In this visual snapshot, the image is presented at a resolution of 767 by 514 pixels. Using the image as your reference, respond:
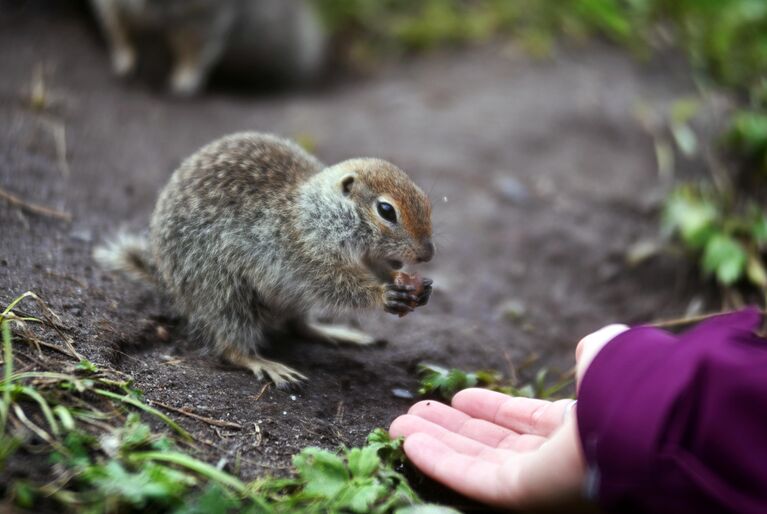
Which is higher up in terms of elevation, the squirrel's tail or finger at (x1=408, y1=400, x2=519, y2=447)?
the squirrel's tail

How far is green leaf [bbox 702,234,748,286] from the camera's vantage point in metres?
4.46

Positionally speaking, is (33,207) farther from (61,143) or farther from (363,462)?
(363,462)

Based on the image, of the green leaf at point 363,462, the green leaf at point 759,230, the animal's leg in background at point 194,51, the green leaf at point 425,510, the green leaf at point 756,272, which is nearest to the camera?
the green leaf at point 425,510

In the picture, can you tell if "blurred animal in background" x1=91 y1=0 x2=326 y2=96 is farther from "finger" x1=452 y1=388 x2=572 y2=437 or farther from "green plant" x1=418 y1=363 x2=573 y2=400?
"finger" x1=452 y1=388 x2=572 y2=437

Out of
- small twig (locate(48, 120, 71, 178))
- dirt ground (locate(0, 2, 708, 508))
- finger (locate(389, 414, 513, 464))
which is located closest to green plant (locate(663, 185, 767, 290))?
dirt ground (locate(0, 2, 708, 508))

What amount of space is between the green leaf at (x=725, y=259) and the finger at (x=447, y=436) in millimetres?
2647

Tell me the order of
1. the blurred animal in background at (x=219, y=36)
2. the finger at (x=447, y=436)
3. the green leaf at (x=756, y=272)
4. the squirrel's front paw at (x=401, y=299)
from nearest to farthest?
1. the finger at (x=447, y=436)
2. the squirrel's front paw at (x=401, y=299)
3. the green leaf at (x=756, y=272)
4. the blurred animal in background at (x=219, y=36)

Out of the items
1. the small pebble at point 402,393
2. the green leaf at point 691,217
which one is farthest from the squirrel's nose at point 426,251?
the green leaf at point 691,217

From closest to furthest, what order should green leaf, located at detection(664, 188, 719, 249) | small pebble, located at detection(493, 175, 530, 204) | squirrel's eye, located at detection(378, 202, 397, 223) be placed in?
squirrel's eye, located at detection(378, 202, 397, 223), green leaf, located at detection(664, 188, 719, 249), small pebble, located at detection(493, 175, 530, 204)

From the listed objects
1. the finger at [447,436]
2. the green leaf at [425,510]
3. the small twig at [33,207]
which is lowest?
the green leaf at [425,510]

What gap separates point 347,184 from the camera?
3324mm

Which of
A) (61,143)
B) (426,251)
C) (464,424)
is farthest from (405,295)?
(61,143)

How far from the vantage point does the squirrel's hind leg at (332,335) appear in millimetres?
3773

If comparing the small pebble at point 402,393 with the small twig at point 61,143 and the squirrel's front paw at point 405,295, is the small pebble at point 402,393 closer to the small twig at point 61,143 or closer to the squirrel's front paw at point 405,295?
the squirrel's front paw at point 405,295
